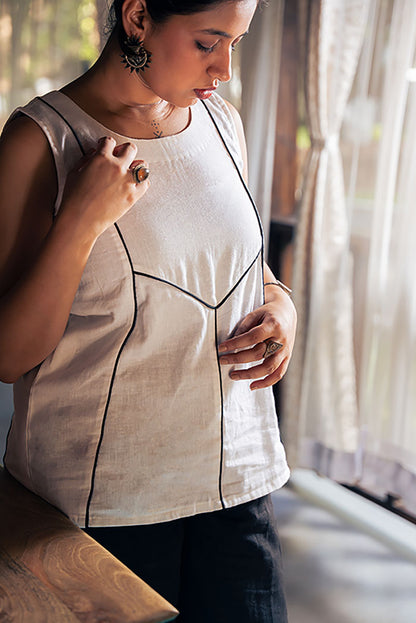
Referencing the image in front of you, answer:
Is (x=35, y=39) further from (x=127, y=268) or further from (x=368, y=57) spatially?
(x=127, y=268)

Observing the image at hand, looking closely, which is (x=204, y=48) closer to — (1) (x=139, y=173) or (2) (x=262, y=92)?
(1) (x=139, y=173)

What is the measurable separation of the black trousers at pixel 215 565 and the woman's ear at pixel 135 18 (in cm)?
78

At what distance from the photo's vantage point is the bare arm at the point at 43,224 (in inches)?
35.8

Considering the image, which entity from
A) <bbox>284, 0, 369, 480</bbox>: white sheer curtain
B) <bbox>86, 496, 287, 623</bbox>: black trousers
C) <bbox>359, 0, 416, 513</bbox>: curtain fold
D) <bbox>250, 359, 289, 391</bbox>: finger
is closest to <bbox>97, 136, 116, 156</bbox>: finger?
<bbox>250, 359, 289, 391</bbox>: finger

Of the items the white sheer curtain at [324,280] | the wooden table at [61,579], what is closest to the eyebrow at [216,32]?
the wooden table at [61,579]

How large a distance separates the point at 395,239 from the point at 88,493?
1.78m

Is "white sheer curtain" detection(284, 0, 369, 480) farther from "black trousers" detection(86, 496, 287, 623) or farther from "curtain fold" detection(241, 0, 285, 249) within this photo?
"black trousers" detection(86, 496, 287, 623)

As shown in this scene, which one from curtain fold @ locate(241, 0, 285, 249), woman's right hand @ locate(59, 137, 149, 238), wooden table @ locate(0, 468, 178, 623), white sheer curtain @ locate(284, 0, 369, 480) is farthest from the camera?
curtain fold @ locate(241, 0, 285, 249)

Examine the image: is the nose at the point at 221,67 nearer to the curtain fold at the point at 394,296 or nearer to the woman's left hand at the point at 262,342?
the woman's left hand at the point at 262,342

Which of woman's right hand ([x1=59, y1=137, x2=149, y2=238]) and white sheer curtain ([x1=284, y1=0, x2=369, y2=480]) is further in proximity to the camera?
white sheer curtain ([x1=284, y1=0, x2=369, y2=480])

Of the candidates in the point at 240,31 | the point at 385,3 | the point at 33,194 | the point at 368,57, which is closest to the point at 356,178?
the point at 368,57

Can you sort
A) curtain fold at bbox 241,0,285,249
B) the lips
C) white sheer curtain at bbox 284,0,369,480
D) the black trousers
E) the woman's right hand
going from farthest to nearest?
curtain fold at bbox 241,0,285,249, white sheer curtain at bbox 284,0,369,480, the black trousers, the lips, the woman's right hand

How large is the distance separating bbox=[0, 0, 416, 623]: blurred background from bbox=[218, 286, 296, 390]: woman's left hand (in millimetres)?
1388

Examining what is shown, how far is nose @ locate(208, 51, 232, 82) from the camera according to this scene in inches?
39.0
